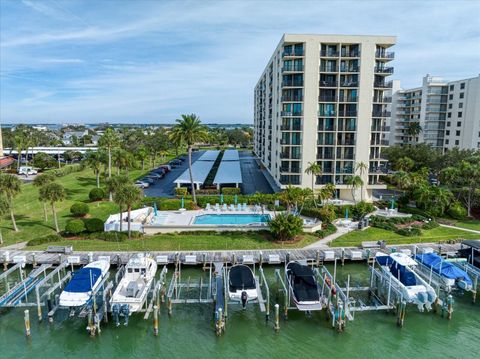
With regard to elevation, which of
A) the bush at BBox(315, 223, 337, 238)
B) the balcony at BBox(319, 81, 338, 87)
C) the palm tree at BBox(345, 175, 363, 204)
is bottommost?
the bush at BBox(315, 223, 337, 238)

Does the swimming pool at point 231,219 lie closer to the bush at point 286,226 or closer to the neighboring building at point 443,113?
the bush at point 286,226

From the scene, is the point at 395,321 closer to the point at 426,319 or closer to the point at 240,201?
the point at 426,319

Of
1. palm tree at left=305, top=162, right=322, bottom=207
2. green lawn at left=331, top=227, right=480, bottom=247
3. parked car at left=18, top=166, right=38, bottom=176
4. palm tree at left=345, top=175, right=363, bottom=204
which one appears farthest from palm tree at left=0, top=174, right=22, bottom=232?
parked car at left=18, top=166, right=38, bottom=176

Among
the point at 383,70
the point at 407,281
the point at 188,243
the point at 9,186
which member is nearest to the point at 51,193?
the point at 9,186

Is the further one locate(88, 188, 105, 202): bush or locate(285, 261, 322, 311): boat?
locate(88, 188, 105, 202): bush

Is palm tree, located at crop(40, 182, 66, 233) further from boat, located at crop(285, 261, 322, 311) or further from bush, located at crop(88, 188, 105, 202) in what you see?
boat, located at crop(285, 261, 322, 311)

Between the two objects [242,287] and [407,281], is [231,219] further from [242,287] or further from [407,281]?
[407,281]
